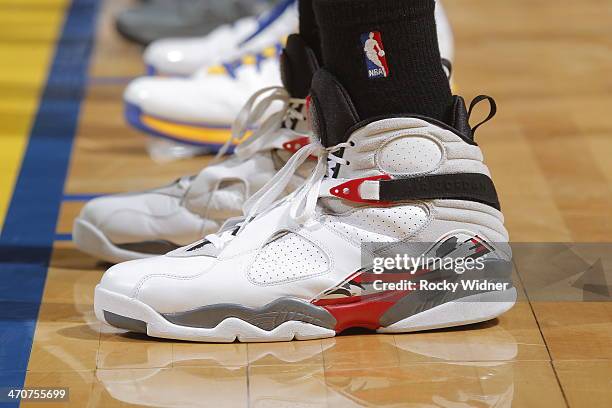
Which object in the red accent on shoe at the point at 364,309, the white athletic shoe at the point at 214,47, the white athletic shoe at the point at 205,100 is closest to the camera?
the red accent on shoe at the point at 364,309

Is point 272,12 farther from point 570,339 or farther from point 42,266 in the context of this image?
point 570,339

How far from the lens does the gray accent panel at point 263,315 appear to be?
1.31 meters

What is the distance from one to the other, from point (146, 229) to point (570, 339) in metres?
0.56

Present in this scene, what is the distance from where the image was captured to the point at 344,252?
1312 millimetres

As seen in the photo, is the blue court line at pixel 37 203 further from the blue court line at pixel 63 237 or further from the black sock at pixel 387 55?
the black sock at pixel 387 55

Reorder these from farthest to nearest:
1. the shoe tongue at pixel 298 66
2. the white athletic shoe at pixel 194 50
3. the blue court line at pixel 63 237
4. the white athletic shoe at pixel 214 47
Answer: the white athletic shoe at pixel 194 50 → the white athletic shoe at pixel 214 47 → the blue court line at pixel 63 237 → the shoe tongue at pixel 298 66

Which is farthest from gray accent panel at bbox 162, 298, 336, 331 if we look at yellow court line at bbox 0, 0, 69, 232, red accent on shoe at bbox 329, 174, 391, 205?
yellow court line at bbox 0, 0, 69, 232

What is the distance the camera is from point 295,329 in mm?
1317

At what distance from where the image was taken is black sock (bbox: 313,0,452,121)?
127 cm

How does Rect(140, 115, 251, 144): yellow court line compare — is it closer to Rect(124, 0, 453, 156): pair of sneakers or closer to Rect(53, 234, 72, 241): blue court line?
Rect(124, 0, 453, 156): pair of sneakers

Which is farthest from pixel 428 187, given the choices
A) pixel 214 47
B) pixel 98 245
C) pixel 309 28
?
pixel 214 47

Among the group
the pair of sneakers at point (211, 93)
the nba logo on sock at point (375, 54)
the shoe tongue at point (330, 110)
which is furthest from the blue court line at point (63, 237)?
the nba logo on sock at point (375, 54)

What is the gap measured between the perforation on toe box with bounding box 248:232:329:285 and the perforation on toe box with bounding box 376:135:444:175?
0.12m

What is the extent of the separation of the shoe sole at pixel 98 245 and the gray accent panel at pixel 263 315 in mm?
259
